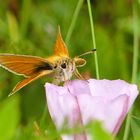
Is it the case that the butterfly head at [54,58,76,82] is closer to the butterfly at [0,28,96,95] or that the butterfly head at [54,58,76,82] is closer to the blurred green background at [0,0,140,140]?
the butterfly at [0,28,96,95]

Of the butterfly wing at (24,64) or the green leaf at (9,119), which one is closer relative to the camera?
the green leaf at (9,119)

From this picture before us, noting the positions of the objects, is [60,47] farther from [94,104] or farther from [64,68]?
[94,104]

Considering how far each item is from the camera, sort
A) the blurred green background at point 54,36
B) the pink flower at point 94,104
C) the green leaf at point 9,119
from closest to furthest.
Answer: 1. the green leaf at point 9,119
2. the pink flower at point 94,104
3. the blurred green background at point 54,36

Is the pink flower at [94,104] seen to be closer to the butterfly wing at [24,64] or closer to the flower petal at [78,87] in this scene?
the flower petal at [78,87]

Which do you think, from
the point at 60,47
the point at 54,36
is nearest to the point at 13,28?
the point at 54,36

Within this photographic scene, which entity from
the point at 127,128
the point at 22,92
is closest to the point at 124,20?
the point at 22,92

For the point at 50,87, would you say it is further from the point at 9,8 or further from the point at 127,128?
the point at 9,8

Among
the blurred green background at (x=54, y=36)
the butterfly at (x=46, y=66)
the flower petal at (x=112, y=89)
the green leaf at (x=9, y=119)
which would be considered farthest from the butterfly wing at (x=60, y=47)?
the blurred green background at (x=54, y=36)

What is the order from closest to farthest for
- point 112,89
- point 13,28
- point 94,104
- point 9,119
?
point 9,119, point 94,104, point 112,89, point 13,28
